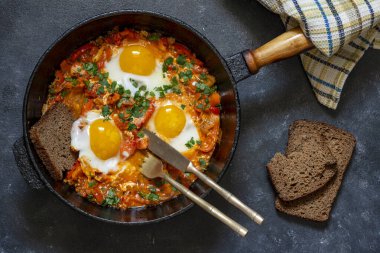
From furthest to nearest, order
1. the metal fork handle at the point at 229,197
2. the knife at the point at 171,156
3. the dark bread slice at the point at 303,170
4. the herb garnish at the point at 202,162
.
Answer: the dark bread slice at the point at 303,170, the herb garnish at the point at 202,162, the knife at the point at 171,156, the metal fork handle at the point at 229,197

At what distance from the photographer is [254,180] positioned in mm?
4879

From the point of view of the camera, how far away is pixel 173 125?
450 cm

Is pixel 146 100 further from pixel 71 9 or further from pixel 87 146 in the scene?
pixel 71 9

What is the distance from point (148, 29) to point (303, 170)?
1.81 metres

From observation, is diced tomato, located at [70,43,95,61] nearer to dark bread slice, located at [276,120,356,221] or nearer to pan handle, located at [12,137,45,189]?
pan handle, located at [12,137,45,189]

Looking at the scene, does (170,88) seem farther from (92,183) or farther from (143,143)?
(92,183)

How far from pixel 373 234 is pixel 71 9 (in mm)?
3325

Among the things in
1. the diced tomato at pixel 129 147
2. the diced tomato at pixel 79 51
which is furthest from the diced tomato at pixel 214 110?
the diced tomato at pixel 79 51

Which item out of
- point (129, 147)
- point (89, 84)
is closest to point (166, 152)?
point (129, 147)

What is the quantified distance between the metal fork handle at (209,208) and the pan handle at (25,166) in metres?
0.99

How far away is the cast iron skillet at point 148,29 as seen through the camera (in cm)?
424

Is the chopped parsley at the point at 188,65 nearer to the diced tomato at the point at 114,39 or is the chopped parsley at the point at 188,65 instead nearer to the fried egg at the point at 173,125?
the fried egg at the point at 173,125

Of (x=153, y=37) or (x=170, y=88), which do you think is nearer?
(x=170, y=88)

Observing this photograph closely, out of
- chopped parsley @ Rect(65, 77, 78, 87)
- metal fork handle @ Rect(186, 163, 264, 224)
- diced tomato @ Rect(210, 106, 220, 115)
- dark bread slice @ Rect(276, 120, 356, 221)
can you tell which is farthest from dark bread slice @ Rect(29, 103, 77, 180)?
dark bread slice @ Rect(276, 120, 356, 221)
